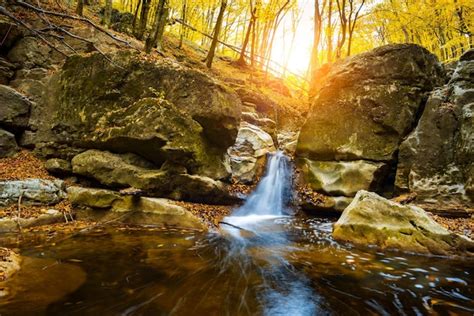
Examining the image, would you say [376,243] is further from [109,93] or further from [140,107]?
[109,93]

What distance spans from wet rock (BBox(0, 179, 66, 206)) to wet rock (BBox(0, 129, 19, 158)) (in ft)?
6.30

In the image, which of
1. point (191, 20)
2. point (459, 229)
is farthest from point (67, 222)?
point (191, 20)

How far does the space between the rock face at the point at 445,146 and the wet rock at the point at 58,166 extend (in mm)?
10167

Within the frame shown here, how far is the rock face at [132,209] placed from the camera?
7.22 m

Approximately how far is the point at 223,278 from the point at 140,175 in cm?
448

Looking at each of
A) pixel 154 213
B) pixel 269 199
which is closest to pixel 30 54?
pixel 154 213

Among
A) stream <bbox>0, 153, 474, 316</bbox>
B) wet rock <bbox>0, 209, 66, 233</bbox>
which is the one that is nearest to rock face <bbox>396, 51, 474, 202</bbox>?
stream <bbox>0, 153, 474, 316</bbox>

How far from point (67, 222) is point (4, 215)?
1.15 meters

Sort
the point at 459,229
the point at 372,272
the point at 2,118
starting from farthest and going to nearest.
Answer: the point at 2,118 → the point at 459,229 → the point at 372,272

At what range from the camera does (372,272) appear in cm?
505

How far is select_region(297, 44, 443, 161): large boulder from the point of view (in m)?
10.6

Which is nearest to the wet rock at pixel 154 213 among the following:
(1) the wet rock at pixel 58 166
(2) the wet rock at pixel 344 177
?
(1) the wet rock at pixel 58 166

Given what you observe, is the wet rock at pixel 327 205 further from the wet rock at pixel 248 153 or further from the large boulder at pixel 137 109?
the large boulder at pixel 137 109

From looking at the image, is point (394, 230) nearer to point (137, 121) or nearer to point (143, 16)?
point (137, 121)
